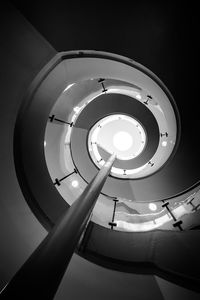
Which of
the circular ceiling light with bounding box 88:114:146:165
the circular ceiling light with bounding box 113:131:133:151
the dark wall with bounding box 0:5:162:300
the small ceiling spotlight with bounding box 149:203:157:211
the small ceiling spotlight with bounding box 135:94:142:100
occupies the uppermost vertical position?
the circular ceiling light with bounding box 113:131:133:151

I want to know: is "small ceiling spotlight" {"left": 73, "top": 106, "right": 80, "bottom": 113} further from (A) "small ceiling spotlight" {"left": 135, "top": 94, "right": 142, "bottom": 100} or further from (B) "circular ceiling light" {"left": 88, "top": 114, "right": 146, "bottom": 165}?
(A) "small ceiling spotlight" {"left": 135, "top": 94, "right": 142, "bottom": 100}

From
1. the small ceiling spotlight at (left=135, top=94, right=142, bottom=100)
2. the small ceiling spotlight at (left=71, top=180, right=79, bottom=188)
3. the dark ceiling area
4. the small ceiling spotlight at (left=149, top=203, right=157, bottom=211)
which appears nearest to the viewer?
the dark ceiling area

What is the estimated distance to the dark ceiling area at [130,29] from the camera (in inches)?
73.9

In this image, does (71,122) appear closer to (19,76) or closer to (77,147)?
(77,147)

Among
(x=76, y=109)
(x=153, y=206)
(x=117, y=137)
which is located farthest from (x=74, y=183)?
(x=117, y=137)

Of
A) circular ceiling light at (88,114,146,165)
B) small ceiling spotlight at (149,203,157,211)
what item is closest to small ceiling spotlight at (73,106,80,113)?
circular ceiling light at (88,114,146,165)

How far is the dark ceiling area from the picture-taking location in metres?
1.88

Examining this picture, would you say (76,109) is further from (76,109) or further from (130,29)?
(130,29)

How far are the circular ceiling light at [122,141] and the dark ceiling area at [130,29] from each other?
5.65 metres

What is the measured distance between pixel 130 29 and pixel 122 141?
660cm

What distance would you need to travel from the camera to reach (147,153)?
634 centimetres

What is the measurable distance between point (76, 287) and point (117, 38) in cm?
259

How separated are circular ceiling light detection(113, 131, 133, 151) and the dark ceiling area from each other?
5.65 m

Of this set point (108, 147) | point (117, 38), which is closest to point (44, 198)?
point (117, 38)
